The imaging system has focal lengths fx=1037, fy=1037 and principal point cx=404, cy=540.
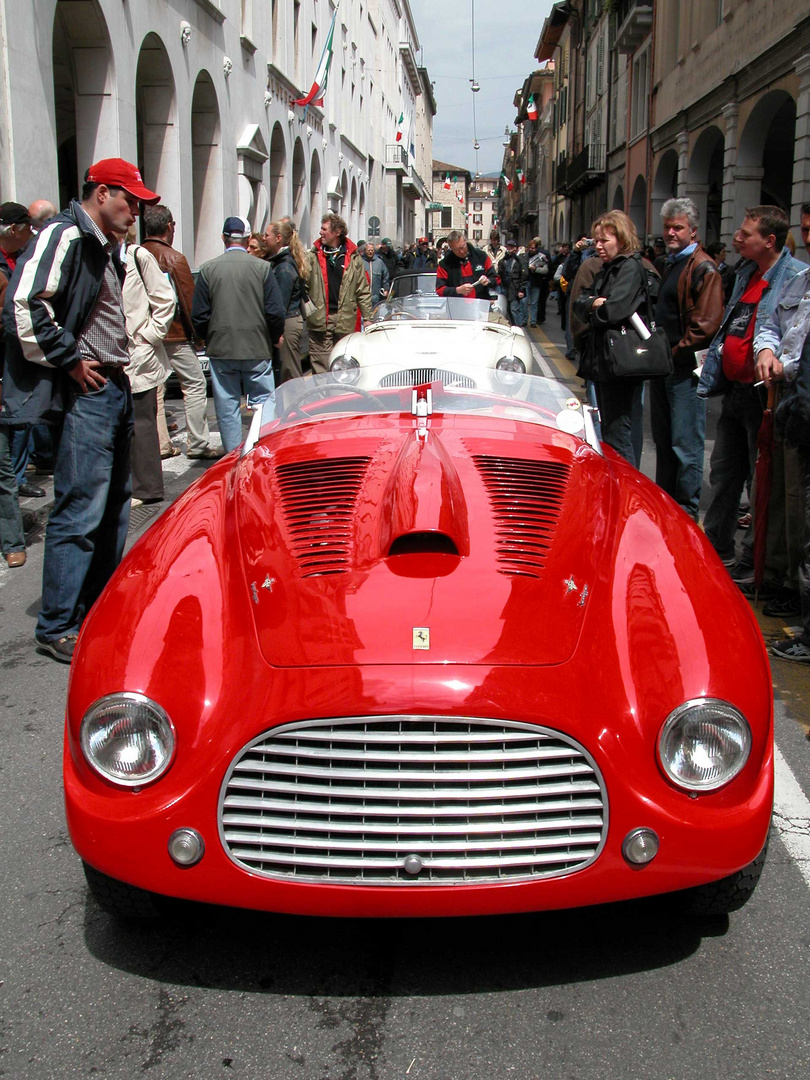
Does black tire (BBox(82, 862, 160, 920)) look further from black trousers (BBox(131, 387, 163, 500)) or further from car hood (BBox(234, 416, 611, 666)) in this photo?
black trousers (BBox(131, 387, 163, 500))

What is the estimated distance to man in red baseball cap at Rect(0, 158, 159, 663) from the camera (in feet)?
13.5

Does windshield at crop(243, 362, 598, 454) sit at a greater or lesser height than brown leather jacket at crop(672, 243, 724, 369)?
lesser

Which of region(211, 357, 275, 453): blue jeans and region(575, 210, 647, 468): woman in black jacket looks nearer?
region(575, 210, 647, 468): woman in black jacket

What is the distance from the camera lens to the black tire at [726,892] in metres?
2.45

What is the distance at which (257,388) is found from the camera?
7895 millimetres

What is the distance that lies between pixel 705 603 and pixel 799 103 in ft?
51.5

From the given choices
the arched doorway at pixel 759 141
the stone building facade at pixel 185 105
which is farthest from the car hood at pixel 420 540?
the arched doorway at pixel 759 141

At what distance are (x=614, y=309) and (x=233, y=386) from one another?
313cm

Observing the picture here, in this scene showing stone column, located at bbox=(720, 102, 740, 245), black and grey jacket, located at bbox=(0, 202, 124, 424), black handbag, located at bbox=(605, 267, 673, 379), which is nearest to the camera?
black and grey jacket, located at bbox=(0, 202, 124, 424)

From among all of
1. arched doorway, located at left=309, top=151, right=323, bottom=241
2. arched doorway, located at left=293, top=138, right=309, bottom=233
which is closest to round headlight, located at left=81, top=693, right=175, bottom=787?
arched doorway, located at left=293, top=138, right=309, bottom=233

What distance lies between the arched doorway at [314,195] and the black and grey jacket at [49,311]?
2799 centimetres

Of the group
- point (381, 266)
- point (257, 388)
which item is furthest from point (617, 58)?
point (257, 388)

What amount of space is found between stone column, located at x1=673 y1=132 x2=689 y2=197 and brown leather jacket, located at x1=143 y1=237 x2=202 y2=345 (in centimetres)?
1830

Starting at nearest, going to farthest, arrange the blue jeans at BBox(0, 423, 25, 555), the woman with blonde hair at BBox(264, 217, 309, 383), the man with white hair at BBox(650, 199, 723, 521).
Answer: the blue jeans at BBox(0, 423, 25, 555), the man with white hair at BBox(650, 199, 723, 521), the woman with blonde hair at BBox(264, 217, 309, 383)
